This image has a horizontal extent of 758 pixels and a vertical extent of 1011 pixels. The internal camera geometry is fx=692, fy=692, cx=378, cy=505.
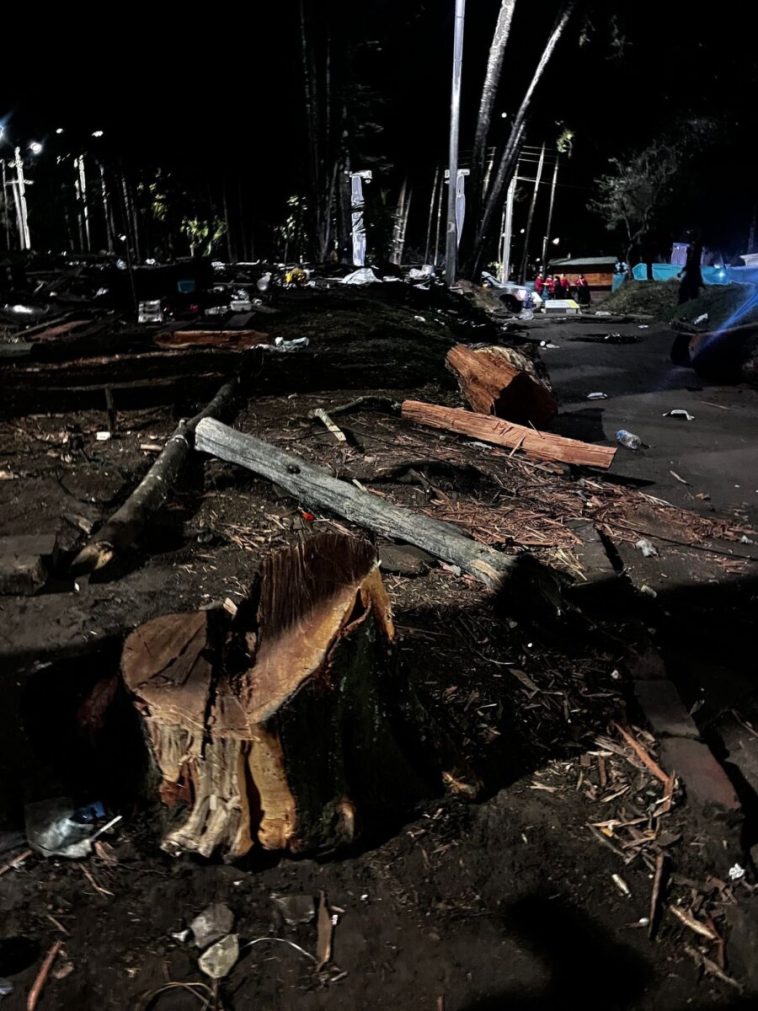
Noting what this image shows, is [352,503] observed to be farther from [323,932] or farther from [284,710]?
[323,932]

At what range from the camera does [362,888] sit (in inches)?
83.0

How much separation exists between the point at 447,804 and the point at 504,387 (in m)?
4.90

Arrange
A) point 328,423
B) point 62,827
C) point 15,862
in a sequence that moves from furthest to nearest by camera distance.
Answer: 1. point 328,423
2. point 62,827
3. point 15,862

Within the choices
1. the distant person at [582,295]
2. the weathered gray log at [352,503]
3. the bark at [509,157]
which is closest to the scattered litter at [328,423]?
the weathered gray log at [352,503]

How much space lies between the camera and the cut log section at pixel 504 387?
677 centimetres

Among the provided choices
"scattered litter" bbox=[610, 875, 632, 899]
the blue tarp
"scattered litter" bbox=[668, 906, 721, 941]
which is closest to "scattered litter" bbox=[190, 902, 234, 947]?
"scattered litter" bbox=[610, 875, 632, 899]

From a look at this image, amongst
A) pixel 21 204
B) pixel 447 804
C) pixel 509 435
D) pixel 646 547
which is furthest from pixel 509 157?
pixel 447 804

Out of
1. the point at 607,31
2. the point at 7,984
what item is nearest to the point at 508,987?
the point at 7,984

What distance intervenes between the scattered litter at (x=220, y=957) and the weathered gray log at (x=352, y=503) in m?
2.08

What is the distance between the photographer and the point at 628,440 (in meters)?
7.39

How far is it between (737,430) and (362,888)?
7.76 metres

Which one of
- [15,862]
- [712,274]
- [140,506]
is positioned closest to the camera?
[15,862]

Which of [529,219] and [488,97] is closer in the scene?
[488,97]

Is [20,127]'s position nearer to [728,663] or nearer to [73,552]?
[73,552]
